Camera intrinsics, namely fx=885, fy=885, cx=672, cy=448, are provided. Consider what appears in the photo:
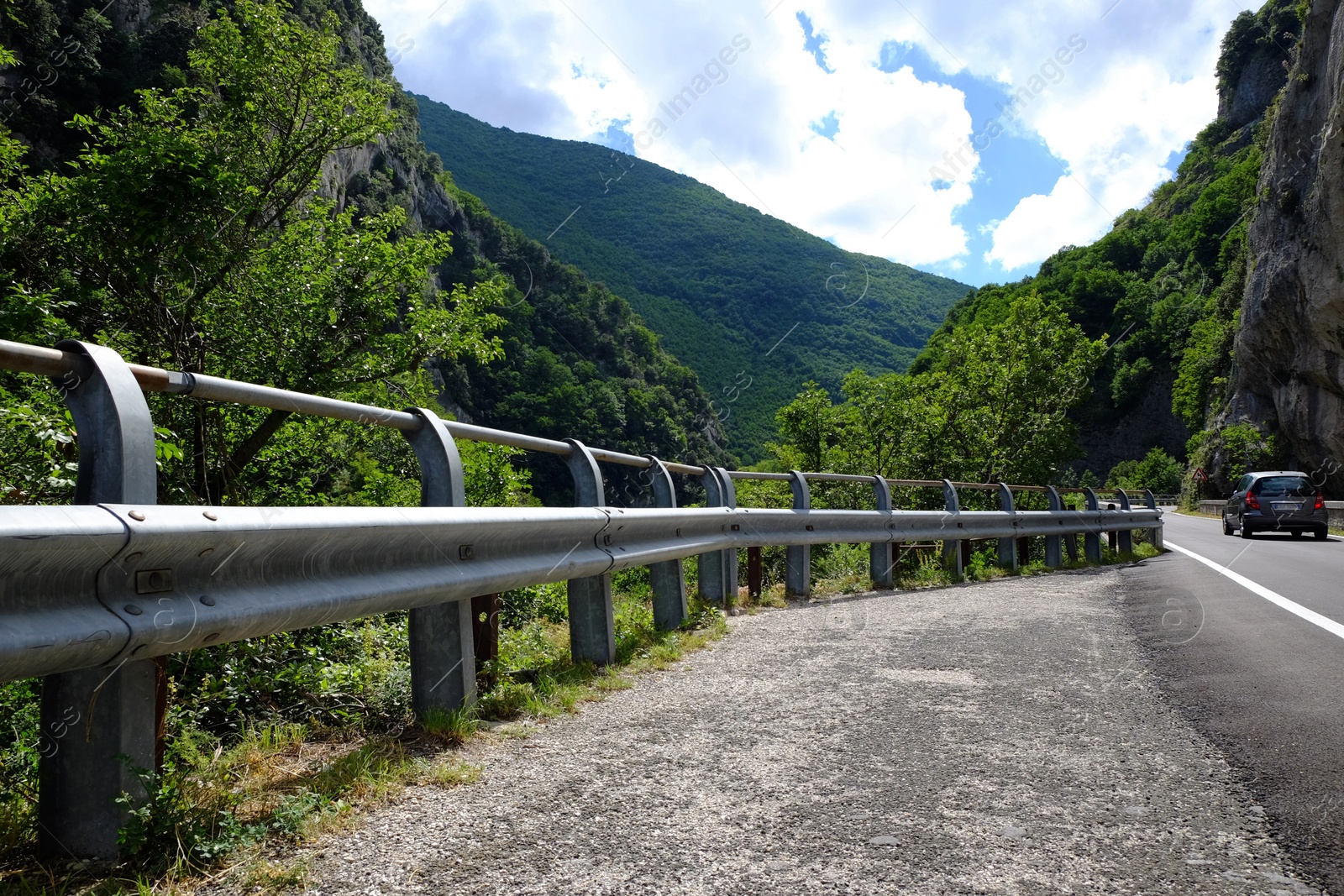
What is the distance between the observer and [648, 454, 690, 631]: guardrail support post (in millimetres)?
5828

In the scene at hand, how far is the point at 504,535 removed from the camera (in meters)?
3.66

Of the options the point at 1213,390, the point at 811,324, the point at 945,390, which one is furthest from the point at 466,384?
the point at 945,390

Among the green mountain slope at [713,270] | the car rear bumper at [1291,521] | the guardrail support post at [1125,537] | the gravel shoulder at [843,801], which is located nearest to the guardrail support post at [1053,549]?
the guardrail support post at [1125,537]

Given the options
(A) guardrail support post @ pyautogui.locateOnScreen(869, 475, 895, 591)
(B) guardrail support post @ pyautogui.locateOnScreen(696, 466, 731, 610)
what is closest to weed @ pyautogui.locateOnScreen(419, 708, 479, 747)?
(B) guardrail support post @ pyautogui.locateOnScreen(696, 466, 731, 610)

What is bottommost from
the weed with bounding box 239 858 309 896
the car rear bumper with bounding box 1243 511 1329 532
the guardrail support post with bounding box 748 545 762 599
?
the car rear bumper with bounding box 1243 511 1329 532

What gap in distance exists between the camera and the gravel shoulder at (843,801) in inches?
79.9

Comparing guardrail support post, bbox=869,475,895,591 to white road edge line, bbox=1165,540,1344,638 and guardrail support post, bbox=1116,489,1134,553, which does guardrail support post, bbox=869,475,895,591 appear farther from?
guardrail support post, bbox=1116,489,1134,553

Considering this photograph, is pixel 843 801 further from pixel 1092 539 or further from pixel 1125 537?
pixel 1125 537

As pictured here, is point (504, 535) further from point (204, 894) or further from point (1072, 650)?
point (1072, 650)

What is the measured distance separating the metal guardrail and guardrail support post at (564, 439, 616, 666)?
13.2 inches

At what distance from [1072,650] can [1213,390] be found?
76.0 meters

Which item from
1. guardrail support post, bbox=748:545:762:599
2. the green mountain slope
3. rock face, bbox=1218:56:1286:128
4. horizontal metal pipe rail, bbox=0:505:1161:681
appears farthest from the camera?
rock face, bbox=1218:56:1286:128

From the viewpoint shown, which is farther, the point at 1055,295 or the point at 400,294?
the point at 1055,295

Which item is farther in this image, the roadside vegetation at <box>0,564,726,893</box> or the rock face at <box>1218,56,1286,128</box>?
the rock face at <box>1218,56,1286,128</box>
